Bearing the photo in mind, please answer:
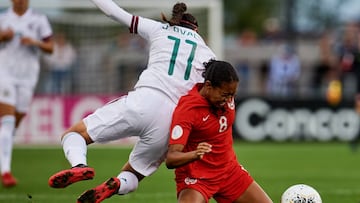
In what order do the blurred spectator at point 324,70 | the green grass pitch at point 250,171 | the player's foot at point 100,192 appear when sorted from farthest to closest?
the blurred spectator at point 324,70 → the green grass pitch at point 250,171 → the player's foot at point 100,192

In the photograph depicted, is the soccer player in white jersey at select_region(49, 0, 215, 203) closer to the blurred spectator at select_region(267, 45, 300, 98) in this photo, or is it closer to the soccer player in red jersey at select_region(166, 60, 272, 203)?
the soccer player in red jersey at select_region(166, 60, 272, 203)

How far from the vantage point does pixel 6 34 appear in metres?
13.2

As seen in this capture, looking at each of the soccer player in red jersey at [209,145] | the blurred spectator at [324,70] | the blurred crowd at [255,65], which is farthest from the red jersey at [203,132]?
the blurred spectator at [324,70]

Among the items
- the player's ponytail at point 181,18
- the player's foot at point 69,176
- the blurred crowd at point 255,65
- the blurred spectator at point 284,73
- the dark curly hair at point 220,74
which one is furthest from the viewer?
the blurred spectator at point 284,73

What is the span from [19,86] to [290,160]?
6405mm

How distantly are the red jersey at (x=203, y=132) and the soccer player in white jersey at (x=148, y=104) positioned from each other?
254 mm

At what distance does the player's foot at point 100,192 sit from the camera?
873 cm

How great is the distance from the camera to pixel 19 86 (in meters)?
13.5

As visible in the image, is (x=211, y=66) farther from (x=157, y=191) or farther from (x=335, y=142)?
(x=335, y=142)

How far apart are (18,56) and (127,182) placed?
15.5 feet

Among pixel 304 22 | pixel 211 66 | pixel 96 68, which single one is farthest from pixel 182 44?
pixel 304 22

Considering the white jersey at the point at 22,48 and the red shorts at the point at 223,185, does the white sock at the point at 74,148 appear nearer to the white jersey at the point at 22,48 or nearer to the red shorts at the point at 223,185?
the red shorts at the point at 223,185

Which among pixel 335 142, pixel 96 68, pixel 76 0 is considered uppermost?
pixel 76 0

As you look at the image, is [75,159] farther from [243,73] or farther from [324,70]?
[324,70]
